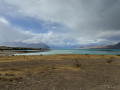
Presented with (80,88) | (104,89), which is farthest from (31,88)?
(104,89)

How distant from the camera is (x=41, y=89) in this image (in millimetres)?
6715

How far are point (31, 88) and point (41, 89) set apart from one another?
795 millimetres

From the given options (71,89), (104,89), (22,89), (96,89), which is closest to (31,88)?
(22,89)

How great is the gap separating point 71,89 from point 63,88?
23.0 inches

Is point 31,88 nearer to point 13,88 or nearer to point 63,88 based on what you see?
point 13,88

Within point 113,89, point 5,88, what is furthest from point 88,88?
point 5,88

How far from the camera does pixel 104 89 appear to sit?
6691mm

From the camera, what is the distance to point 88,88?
22.7 ft

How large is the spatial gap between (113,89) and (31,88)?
5.83 metres

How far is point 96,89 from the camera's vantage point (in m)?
6.72

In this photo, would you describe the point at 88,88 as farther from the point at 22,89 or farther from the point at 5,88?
the point at 5,88

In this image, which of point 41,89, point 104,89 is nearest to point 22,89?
point 41,89

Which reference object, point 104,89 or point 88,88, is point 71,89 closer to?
point 88,88

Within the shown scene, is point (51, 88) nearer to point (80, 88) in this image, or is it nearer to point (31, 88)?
point (31, 88)
